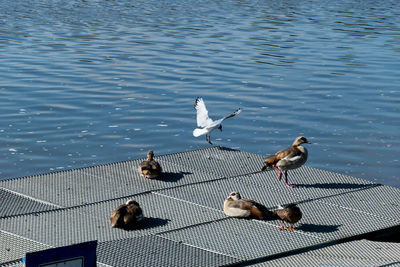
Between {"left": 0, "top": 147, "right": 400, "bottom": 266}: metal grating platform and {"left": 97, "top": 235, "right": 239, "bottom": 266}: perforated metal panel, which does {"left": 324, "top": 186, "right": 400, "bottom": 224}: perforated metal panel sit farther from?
{"left": 97, "top": 235, "right": 239, "bottom": 266}: perforated metal panel

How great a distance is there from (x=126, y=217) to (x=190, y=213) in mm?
1238

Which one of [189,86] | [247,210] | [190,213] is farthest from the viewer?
[189,86]

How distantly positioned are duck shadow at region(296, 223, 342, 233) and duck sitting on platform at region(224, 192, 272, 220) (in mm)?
543

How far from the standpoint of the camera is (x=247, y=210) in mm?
11242

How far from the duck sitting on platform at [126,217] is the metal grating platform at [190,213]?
0.13m

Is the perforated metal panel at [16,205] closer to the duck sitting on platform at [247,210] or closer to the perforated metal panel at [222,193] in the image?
the perforated metal panel at [222,193]

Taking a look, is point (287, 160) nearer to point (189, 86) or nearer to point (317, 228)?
point (317, 228)

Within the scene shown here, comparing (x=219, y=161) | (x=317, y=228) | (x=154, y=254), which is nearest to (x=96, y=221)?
(x=154, y=254)

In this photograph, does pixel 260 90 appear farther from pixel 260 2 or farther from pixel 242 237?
pixel 260 2

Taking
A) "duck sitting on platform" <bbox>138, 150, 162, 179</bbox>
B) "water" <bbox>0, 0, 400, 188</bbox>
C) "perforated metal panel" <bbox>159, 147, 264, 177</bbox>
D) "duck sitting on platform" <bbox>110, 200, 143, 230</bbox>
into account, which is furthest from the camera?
"water" <bbox>0, 0, 400, 188</bbox>

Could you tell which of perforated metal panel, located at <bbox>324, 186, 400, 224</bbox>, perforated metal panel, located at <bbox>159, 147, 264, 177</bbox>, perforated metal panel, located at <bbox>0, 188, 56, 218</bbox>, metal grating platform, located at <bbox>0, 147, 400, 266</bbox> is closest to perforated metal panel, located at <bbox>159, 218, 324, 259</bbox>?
metal grating platform, located at <bbox>0, 147, 400, 266</bbox>

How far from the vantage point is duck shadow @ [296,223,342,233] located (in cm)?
1102

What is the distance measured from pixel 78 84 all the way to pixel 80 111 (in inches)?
150

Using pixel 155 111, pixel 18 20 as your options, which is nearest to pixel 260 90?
pixel 155 111
